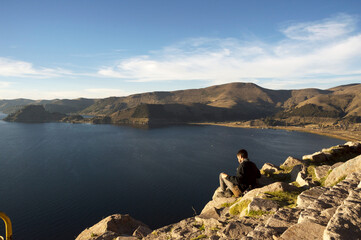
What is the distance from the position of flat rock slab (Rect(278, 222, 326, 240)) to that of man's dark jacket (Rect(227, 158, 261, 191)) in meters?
6.49

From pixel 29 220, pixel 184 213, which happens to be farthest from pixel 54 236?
pixel 184 213

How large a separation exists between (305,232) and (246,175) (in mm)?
7112

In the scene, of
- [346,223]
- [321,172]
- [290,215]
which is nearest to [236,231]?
[290,215]

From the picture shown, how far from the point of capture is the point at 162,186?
226 ft

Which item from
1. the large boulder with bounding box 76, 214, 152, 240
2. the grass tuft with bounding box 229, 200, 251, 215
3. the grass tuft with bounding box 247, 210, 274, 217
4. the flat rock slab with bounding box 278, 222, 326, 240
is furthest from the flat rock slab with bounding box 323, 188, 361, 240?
the large boulder with bounding box 76, 214, 152, 240

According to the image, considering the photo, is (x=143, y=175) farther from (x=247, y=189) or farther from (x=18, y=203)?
(x=247, y=189)

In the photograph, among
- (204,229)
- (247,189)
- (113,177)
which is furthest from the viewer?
(113,177)

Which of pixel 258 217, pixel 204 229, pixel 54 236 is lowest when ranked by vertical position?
pixel 54 236

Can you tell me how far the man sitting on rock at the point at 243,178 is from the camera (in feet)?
38.2

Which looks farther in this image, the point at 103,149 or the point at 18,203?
the point at 103,149

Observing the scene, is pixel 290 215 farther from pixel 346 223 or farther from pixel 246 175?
pixel 246 175

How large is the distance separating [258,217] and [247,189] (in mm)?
4540

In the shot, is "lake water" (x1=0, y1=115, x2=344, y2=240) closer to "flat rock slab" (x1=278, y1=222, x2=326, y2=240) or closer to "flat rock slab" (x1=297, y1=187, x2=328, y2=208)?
"flat rock slab" (x1=297, y1=187, x2=328, y2=208)

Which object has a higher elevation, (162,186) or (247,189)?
(247,189)
